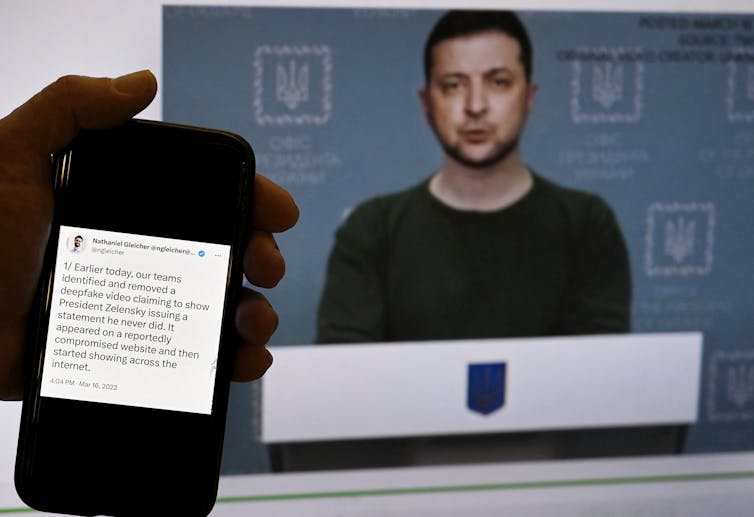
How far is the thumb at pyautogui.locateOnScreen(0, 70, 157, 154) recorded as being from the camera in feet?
1.67

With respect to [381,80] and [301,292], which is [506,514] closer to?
[301,292]

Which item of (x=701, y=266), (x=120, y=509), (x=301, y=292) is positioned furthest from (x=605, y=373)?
(x=120, y=509)

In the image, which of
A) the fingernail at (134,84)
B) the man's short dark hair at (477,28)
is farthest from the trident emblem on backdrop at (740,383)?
the fingernail at (134,84)

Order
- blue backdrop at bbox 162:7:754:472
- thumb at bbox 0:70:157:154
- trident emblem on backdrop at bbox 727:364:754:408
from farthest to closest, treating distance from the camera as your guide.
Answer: trident emblem on backdrop at bbox 727:364:754:408 < blue backdrop at bbox 162:7:754:472 < thumb at bbox 0:70:157:154

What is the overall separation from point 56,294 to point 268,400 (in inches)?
14.2

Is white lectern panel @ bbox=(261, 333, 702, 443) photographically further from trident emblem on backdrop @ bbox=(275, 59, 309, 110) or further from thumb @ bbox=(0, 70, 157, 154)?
thumb @ bbox=(0, 70, 157, 154)

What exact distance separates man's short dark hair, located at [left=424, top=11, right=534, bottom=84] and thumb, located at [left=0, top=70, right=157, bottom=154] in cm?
40

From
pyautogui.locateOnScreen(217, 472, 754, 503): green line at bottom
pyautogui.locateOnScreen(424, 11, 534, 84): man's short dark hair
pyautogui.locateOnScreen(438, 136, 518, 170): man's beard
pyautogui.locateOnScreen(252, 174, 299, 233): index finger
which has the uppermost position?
pyautogui.locateOnScreen(424, 11, 534, 84): man's short dark hair

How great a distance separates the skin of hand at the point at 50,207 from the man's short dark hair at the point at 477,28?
37 cm

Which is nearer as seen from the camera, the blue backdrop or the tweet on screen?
the tweet on screen

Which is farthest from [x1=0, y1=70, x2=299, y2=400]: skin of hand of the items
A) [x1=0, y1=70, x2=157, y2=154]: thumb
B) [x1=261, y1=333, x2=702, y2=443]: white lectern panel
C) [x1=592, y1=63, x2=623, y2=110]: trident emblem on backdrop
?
[x1=592, y1=63, x2=623, y2=110]: trident emblem on backdrop

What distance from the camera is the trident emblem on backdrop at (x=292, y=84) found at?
84 centimetres

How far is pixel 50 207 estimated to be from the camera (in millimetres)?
555

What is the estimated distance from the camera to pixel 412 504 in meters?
0.92
